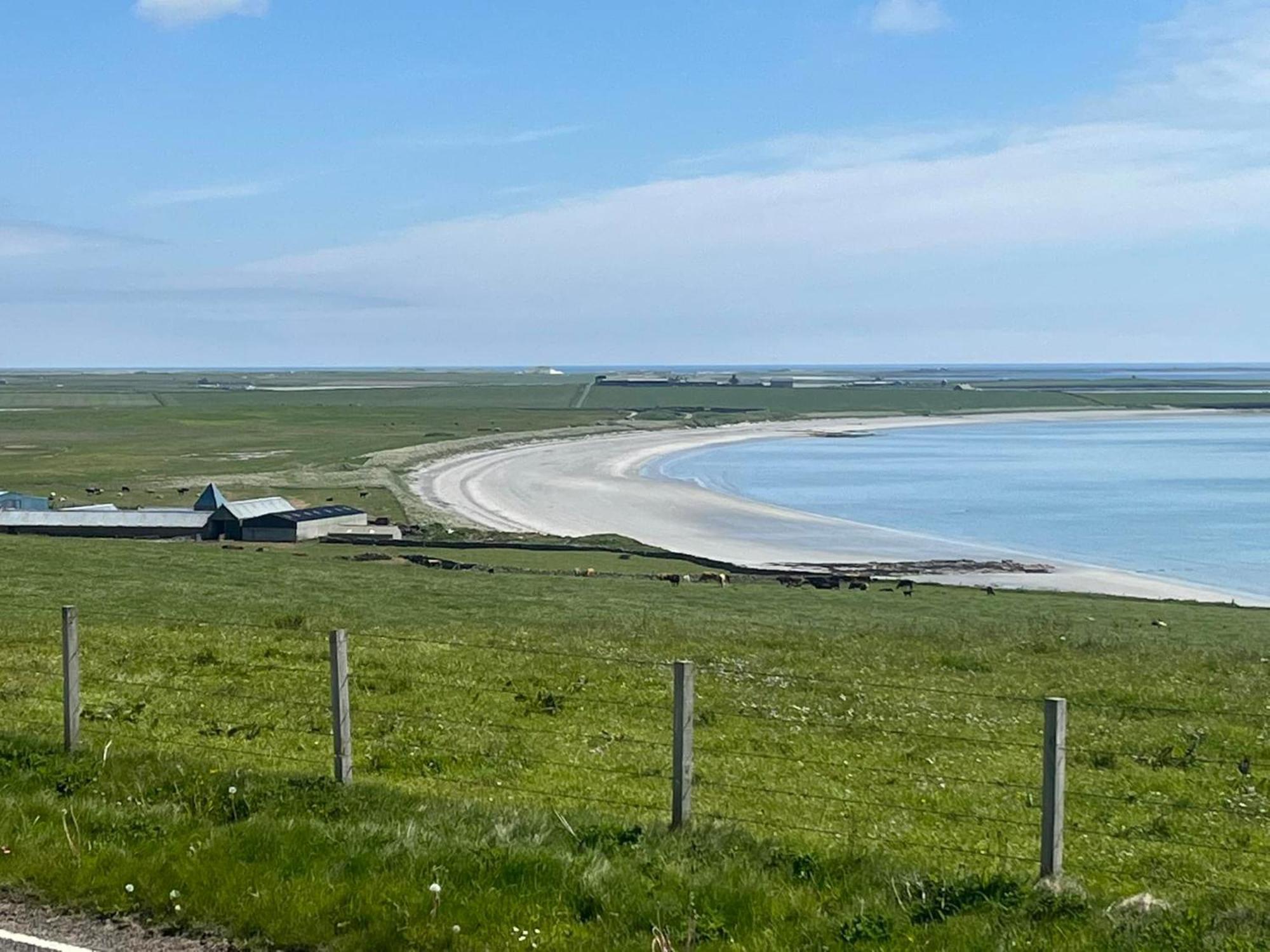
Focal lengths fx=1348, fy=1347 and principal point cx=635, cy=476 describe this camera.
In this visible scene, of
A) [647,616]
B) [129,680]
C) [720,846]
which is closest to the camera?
[720,846]

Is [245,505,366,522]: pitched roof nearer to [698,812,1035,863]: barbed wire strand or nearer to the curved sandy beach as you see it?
the curved sandy beach

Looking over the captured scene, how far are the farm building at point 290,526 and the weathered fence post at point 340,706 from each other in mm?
59216

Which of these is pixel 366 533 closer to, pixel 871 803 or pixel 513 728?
pixel 513 728

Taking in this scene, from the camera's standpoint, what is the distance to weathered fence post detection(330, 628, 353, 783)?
11.1 meters

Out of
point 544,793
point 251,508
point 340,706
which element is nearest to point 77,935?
point 340,706

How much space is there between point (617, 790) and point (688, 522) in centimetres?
7356

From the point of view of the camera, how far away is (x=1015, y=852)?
11.3m

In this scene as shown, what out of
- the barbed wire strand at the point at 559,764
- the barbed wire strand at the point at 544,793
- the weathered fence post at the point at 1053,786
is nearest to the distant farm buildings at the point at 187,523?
the barbed wire strand at the point at 559,764

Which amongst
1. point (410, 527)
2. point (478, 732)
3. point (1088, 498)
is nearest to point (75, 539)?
point (410, 527)

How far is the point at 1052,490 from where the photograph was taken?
110438mm

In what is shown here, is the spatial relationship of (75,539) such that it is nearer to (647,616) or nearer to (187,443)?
(647,616)

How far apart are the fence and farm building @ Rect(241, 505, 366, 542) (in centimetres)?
4789

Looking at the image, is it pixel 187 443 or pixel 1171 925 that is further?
pixel 187 443

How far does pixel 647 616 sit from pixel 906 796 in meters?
24.5
